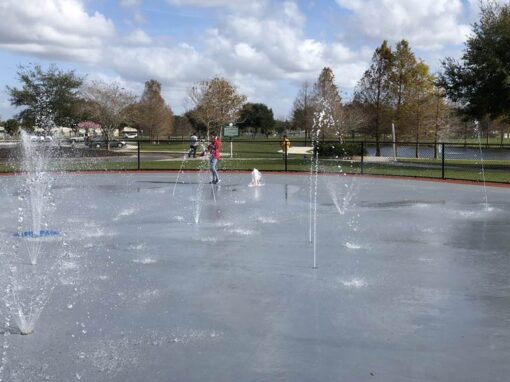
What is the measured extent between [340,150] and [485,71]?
410 inches

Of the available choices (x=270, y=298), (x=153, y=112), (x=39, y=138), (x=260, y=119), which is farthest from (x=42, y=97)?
(x=260, y=119)

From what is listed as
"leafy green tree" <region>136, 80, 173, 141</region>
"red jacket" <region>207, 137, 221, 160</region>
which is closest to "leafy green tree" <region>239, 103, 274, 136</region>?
"leafy green tree" <region>136, 80, 173, 141</region>

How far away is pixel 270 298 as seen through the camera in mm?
5988

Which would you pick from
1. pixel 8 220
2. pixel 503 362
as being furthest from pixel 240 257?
pixel 8 220

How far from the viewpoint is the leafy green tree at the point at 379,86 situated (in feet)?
138

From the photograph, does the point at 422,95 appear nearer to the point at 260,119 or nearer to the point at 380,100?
the point at 380,100

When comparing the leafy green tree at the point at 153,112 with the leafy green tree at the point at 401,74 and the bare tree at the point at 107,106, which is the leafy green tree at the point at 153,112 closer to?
the bare tree at the point at 107,106

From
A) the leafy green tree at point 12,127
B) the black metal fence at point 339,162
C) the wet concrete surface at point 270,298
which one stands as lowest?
the wet concrete surface at point 270,298

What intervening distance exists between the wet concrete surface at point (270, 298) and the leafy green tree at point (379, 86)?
103 ft

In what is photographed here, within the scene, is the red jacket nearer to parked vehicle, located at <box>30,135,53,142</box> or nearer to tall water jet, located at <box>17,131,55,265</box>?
tall water jet, located at <box>17,131,55,265</box>

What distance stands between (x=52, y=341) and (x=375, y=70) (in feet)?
132

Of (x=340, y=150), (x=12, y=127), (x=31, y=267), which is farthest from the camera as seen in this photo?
(x=12, y=127)

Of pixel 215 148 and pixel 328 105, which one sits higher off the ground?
pixel 328 105

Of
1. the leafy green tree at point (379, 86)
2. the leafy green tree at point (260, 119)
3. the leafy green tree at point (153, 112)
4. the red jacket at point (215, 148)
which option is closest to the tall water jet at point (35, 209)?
the red jacket at point (215, 148)
